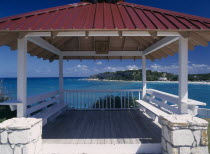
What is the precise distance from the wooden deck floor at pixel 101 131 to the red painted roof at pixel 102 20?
2268 mm

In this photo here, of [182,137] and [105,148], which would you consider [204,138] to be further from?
[105,148]

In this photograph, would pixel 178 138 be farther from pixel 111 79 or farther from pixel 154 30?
pixel 111 79

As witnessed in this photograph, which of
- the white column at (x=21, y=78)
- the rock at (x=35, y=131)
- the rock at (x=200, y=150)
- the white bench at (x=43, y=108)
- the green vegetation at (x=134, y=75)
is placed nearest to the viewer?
the rock at (x=200, y=150)

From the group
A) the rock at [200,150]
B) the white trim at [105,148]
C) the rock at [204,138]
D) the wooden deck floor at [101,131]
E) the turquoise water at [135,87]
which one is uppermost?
the rock at [204,138]

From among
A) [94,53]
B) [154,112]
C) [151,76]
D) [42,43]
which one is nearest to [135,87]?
[151,76]

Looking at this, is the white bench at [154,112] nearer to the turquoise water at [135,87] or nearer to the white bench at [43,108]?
the white bench at [43,108]

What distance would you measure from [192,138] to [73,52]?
5.32m

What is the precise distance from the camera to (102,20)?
12.2ft

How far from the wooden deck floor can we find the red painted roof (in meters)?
2.27

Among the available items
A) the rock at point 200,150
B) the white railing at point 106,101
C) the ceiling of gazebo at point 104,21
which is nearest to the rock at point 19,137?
the ceiling of gazebo at point 104,21

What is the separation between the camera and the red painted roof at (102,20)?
3361 mm

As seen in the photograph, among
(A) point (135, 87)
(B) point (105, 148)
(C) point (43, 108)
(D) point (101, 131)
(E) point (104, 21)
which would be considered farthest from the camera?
(A) point (135, 87)

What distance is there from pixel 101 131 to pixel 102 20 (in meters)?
2.60

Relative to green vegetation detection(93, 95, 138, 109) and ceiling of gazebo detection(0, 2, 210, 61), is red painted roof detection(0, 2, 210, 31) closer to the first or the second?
ceiling of gazebo detection(0, 2, 210, 61)
